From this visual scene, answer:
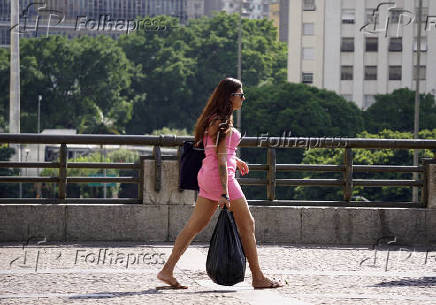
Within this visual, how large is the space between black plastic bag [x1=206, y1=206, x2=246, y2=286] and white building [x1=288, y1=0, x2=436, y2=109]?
97583mm

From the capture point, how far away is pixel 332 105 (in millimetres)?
85625

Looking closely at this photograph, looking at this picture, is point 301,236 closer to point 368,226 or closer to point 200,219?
point 368,226

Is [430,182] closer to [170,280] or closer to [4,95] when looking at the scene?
[170,280]

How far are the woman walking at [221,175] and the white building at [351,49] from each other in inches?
3832

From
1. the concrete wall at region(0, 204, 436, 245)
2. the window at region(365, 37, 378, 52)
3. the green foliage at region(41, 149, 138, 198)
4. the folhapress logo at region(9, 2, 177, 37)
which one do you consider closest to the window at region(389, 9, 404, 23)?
the window at region(365, 37, 378, 52)

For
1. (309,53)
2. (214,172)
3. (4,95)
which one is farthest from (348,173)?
(309,53)

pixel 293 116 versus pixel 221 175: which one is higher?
pixel 293 116

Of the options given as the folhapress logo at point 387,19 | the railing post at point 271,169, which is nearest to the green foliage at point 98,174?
the folhapress logo at point 387,19

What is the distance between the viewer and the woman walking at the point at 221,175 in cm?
846

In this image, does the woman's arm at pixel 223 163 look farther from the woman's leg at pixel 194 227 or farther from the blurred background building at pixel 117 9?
the blurred background building at pixel 117 9

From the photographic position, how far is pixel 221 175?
8.46 metres

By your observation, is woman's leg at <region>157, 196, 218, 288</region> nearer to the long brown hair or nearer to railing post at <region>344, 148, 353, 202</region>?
the long brown hair

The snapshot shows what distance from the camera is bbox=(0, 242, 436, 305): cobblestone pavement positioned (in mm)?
8133

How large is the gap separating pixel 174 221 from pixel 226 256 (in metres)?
4.35
